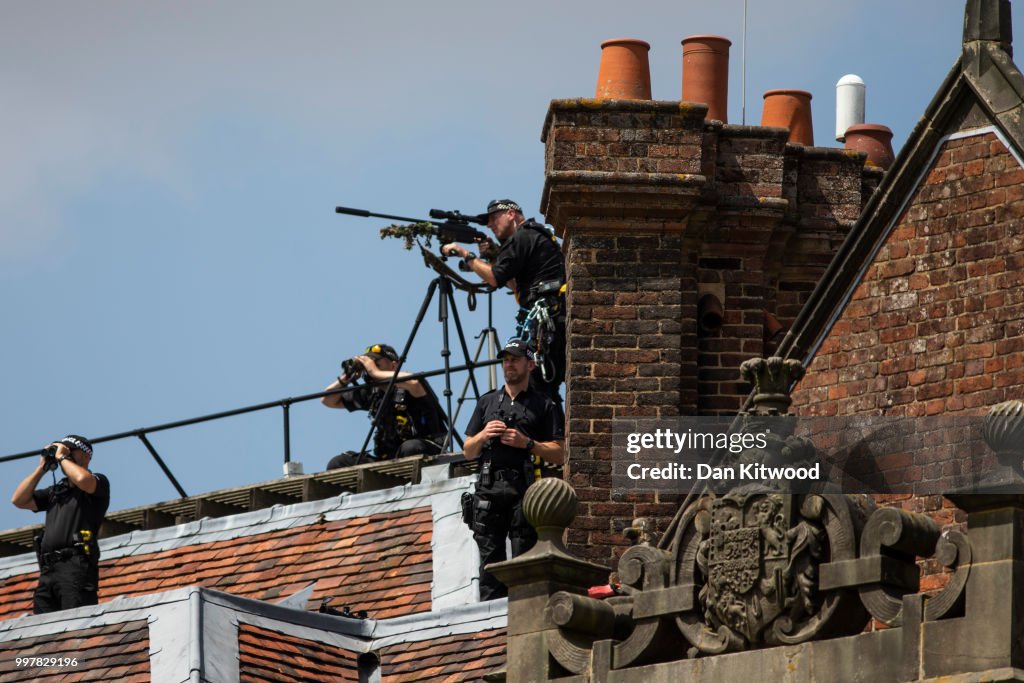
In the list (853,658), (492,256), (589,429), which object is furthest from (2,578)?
(853,658)

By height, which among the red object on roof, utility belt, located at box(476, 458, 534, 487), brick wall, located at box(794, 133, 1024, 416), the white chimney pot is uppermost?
the white chimney pot

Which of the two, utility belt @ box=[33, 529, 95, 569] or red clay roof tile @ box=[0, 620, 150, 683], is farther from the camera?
utility belt @ box=[33, 529, 95, 569]

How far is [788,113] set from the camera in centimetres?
2178

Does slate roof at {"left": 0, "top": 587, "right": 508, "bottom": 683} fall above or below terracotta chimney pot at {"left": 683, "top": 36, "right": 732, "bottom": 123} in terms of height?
below

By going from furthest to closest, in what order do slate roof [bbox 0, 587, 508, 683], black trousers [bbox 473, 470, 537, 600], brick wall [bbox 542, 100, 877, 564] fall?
black trousers [bbox 473, 470, 537, 600] < brick wall [bbox 542, 100, 877, 564] < slate roof [bbox 0, 587, 508, 683]

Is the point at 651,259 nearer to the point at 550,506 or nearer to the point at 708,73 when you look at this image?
the point at 708,73

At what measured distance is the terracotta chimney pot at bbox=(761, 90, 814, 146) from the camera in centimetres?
2173

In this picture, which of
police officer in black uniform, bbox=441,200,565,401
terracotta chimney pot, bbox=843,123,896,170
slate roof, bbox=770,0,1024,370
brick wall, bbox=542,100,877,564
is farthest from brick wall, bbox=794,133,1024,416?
terracotta chimney pot, bbox=843,123,896,170

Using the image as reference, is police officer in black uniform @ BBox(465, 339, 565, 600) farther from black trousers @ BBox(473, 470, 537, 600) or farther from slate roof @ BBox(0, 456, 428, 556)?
slate roof @ BBox(0, 456, 428, 556)

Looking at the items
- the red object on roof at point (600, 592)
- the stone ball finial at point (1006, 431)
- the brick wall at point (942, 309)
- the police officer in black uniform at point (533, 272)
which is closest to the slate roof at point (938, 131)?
the brick wall at point (942, 309)

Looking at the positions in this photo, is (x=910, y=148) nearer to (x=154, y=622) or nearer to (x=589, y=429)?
(x=589, y=429)

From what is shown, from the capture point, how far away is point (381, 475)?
2502 centimetres

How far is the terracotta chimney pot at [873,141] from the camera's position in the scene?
22.4 m

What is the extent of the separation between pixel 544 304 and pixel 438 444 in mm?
4447
